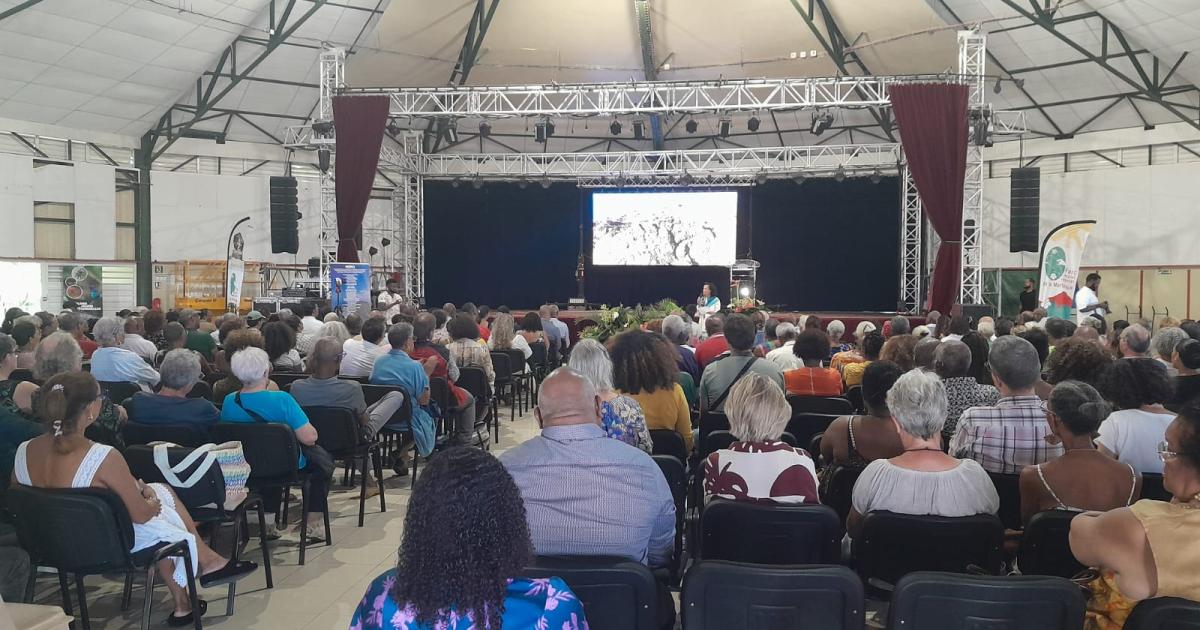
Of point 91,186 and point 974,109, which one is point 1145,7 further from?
point 91,186

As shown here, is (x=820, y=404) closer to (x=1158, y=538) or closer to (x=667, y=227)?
(x=1158, y=538)

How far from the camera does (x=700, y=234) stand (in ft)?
56.4

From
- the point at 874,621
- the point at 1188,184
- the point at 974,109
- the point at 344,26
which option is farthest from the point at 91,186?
the point at 1188,184

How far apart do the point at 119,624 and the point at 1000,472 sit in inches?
147

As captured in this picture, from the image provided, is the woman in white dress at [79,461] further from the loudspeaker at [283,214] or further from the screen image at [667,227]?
the screen image at [667,227]

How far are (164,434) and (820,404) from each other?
3440mm

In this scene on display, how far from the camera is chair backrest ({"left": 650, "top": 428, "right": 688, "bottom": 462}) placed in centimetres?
402

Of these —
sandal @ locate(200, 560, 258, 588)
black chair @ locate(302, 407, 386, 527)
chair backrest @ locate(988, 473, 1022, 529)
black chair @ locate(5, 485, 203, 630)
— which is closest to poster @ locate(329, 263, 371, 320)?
black chair @ locate(302, 407, 386, 527)

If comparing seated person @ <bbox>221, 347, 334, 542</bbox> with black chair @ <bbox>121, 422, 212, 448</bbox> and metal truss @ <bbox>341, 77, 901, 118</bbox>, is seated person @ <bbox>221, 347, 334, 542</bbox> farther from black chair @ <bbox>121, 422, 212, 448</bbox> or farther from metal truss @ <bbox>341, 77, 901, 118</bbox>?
metal truss @ <bbox>341, 77, 901, 118</bbox>

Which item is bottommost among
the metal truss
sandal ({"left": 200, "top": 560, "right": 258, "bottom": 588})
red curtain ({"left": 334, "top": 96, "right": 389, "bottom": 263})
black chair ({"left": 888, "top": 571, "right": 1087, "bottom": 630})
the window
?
sandal ({"left": 200, "top": 560, "right": 258, "bottom": 588})

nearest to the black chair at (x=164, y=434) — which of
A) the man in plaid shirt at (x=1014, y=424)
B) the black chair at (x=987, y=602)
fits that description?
the black chair at (x=987, y=602)

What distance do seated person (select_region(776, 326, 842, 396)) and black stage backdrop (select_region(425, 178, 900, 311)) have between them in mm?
12262

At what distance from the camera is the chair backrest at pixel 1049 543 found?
255cm

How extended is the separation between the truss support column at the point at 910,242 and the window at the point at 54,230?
1486 cm
